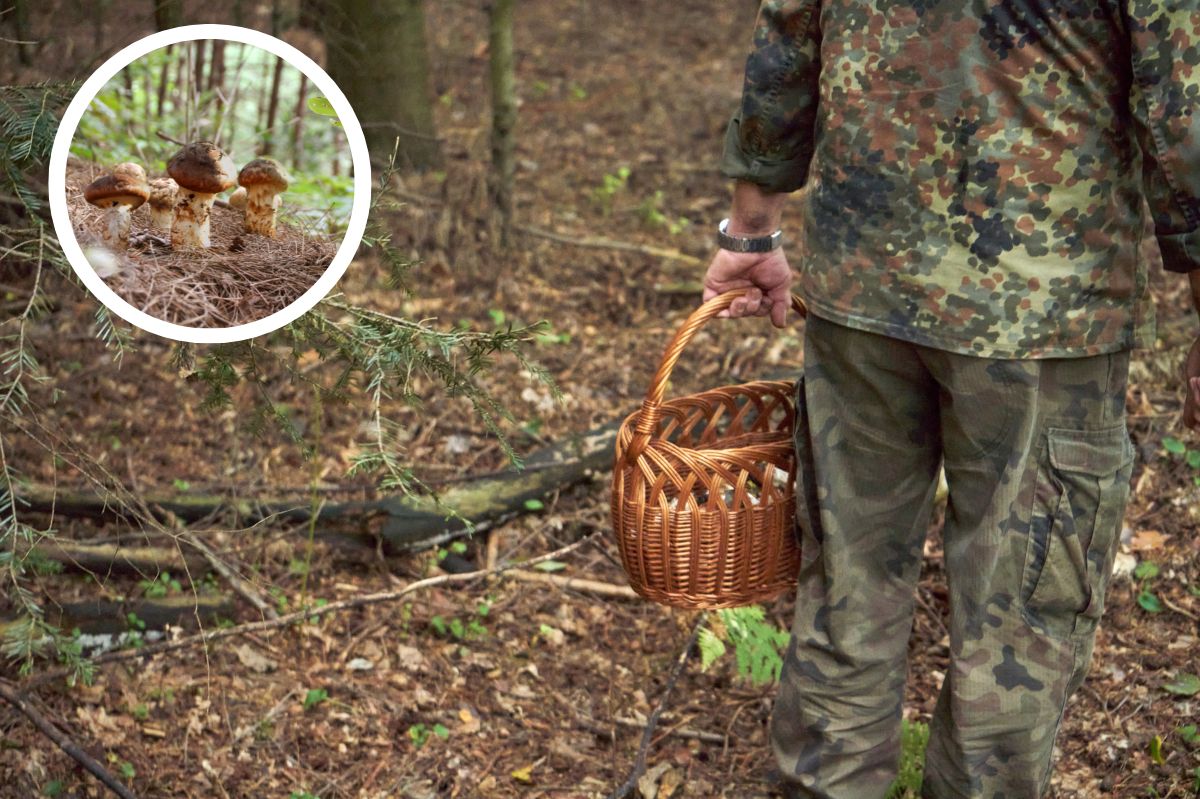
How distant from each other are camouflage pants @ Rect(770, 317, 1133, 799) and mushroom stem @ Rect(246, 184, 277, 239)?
1242 mm

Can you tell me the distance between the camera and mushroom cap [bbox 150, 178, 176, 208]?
5.48ft

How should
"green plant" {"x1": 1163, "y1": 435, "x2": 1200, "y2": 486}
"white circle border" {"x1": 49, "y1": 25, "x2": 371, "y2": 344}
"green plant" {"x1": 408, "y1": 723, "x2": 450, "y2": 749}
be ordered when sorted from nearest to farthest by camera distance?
"white circle border" {"x1": 49, "y1": 25, "x2": 371, "y2": 344}
"green plant" {"x1": 408, "y1": 723, "x2": 450, "y2": 749}
"green plant" {"x1": 1163, "y1": 435, "x2": 1200, "y2": 486}

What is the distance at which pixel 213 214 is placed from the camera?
1.70m

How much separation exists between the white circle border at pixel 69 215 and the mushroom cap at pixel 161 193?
13 cm

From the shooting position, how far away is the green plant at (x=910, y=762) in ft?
9.16

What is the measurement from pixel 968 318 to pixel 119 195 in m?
1.56

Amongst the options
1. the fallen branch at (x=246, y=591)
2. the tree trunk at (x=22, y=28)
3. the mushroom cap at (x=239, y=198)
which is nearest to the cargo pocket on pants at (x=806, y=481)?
the mushroom cap at (x=239, y=198)

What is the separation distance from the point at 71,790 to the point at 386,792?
77cm

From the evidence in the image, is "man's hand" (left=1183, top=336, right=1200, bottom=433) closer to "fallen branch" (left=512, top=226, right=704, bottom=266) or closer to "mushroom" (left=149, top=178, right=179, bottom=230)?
"mushroom" (left=149, top=178, right=179, bottom=230)

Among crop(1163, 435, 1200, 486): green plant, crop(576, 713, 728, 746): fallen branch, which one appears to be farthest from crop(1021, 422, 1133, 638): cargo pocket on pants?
crop(1163, 435, 1200, 486): green plant

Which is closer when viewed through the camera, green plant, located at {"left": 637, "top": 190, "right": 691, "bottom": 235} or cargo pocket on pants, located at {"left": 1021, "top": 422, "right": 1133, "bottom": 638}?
cargo pocket on pants, located at {"left": 1021, "top": 422, "right": 1133, "bottom": 638}

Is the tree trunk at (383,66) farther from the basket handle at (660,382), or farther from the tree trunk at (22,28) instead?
the basket handle at (660,382)

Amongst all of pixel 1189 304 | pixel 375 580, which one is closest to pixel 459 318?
pixel 375 580

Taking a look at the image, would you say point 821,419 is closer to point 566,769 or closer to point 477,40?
point 566,769
